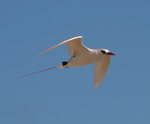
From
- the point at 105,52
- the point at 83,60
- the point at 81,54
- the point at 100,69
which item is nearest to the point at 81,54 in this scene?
the point at 81,54

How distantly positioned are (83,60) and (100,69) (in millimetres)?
1981

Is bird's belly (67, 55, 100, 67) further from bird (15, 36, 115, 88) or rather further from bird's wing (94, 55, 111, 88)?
bird's wing (94, 55, 111, 88)

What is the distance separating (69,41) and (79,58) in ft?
5.54

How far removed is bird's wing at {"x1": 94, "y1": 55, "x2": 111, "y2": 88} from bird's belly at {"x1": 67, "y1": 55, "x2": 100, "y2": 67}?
1.48 meters

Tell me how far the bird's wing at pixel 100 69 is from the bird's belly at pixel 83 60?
148cm

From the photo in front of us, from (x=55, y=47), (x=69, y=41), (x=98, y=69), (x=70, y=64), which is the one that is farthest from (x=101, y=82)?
(x=55, y=47)

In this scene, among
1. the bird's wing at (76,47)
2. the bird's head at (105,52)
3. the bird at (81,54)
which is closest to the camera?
the bird's wing at (76,47)

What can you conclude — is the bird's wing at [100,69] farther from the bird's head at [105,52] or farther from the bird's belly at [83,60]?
the bird's belly at [83,60]

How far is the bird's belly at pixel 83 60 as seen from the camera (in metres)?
23.1

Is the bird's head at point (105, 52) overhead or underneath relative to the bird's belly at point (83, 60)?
overhead

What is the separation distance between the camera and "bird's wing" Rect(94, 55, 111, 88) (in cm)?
2469

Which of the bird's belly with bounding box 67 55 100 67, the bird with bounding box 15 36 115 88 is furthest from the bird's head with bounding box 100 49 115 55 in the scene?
the bird's belly with bounding box 67 55 100 67

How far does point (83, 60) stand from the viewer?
23.2 m

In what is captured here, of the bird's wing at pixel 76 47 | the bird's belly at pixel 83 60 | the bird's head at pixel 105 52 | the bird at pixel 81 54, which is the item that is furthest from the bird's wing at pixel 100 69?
the bird's wing at pixel 76 47
